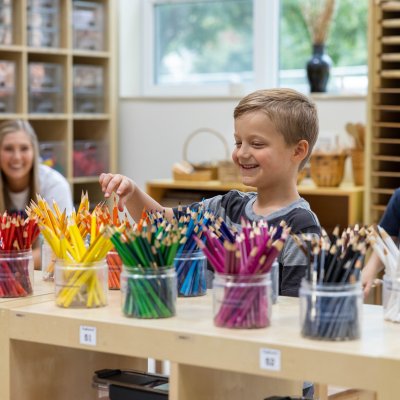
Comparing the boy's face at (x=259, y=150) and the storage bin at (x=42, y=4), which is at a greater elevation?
the storage bin at (x=42, y=4)

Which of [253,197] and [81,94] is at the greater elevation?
[81,94]

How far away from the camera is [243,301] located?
1.52 m

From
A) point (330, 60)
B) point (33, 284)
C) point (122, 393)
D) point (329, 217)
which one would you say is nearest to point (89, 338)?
point (122, 393)

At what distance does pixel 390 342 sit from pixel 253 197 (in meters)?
0.86

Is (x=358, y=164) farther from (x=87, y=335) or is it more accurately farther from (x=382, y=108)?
(x=87, y=335)

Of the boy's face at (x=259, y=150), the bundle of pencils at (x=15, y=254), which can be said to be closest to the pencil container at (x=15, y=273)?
the bundle of pencils at (x=15, y=254)

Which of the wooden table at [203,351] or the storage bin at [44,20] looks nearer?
the wooden table at [203,351]

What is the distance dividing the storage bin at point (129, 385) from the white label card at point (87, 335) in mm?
187

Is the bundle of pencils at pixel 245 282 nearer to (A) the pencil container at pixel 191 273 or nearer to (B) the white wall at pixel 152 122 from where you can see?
(A) the pencil container at pixel 191 273

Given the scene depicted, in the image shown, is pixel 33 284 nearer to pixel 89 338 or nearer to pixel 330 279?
pixel 89 338

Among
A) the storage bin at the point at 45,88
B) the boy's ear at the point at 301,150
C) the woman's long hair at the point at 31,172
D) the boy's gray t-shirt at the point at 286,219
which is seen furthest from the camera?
the storage bin at the point at 45,88

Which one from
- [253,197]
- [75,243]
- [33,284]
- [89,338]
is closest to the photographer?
[89,338]

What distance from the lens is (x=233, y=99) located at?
16.2ft

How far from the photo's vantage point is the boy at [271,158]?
204 centimetres
